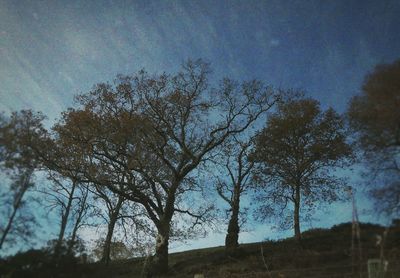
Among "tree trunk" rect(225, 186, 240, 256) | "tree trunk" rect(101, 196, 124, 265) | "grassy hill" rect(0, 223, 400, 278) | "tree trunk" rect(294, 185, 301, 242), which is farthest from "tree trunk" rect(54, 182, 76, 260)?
"tree trunk" rect(294, 185, 301, 242)

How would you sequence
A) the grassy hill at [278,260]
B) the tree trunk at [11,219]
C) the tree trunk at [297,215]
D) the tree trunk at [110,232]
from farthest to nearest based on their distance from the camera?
the tree trunk at [110,232], the tree trunk at [297,215], the grassy hill at [278,260], the tree trunk at [11,219]

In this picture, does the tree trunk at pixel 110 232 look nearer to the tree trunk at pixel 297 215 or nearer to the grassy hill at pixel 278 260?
the grassy hill at pixel 278 260

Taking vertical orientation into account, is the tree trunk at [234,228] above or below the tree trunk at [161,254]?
above

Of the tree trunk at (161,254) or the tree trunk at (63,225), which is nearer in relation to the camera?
the tree trunk at (63,225)

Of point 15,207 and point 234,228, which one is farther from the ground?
point 234,228

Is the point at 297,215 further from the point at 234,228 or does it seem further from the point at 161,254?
the point at 161,254

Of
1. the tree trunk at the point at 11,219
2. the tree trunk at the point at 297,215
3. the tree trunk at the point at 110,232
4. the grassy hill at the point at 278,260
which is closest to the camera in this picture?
the tree trunk at the point at 11,219

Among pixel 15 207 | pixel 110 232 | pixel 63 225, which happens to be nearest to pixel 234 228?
pixel 110 232

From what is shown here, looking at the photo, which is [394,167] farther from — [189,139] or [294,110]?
[189,139]

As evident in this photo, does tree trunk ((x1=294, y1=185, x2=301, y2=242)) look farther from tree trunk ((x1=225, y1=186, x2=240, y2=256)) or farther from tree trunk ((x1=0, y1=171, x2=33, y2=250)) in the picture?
tree trunk ((x1=0, y1=171, x2=33, y2=250))

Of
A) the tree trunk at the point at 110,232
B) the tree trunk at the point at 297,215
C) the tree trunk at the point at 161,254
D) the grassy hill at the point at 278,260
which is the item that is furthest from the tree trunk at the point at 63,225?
the tree trunk at the point at 297,215

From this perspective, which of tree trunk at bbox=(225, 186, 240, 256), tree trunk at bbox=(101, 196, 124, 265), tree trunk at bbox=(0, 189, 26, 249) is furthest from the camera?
tree trunk at bbox=(101, 196, 124, 265)

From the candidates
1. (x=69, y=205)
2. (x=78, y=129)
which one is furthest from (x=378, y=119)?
(x=69, y=205)

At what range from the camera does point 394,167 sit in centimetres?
1828
